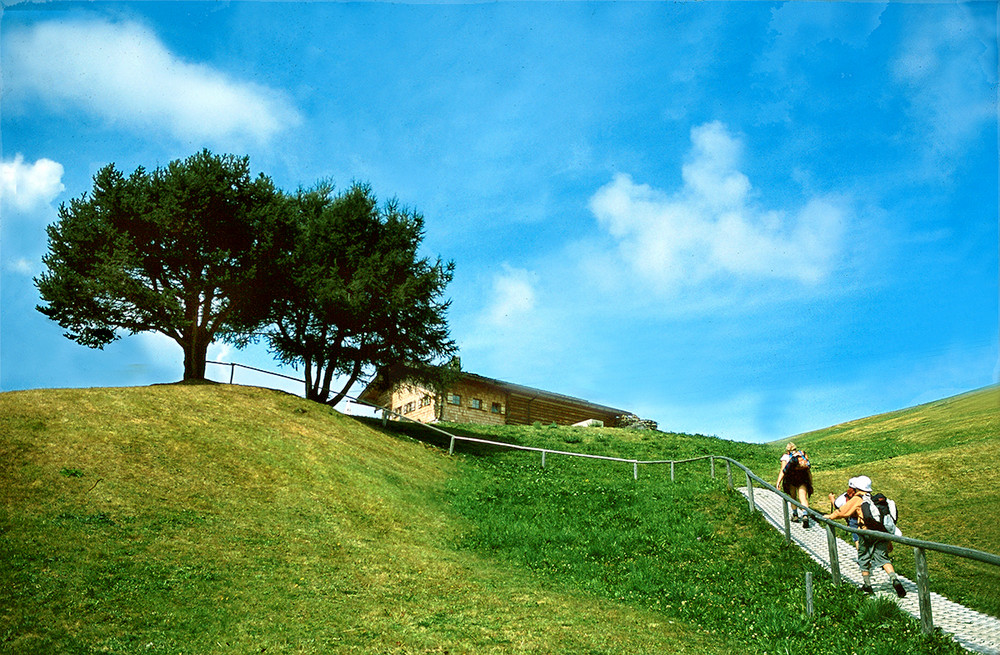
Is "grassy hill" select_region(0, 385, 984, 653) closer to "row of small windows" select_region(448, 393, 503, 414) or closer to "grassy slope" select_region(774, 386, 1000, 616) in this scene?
"grassy slope" select_region(774, 386, 1000, 616)

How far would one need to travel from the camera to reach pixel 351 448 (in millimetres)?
24016

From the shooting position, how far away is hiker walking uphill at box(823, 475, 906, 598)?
39.7 ft

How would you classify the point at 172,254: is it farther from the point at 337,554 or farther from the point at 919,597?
the point at 919,597

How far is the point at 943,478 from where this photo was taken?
21203 mm

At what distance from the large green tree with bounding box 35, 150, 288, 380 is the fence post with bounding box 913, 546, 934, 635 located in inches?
1082

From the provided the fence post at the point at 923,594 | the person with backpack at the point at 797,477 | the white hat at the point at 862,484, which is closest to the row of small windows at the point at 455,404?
the person with backpack at the point at 797,477

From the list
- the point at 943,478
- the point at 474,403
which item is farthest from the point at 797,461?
the point at 474,403

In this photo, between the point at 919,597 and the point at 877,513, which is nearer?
the point at 919,597

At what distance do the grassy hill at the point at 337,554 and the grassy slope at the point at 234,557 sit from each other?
2.2 inches

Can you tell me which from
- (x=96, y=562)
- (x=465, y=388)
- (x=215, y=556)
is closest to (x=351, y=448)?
(x=215, y=556)

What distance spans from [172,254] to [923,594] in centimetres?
3057

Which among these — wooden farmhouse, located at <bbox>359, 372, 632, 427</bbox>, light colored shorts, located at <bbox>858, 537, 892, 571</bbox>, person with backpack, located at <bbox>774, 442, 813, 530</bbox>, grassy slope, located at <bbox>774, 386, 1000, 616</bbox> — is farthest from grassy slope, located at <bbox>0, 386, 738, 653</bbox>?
wooden farmhouse, located at <bbox>359, 372, 632, 427</bbox>

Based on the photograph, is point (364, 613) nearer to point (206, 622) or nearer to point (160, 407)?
point (206, 622)

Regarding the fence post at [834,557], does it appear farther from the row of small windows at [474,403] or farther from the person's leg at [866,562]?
the row of small windows at [474,403]
